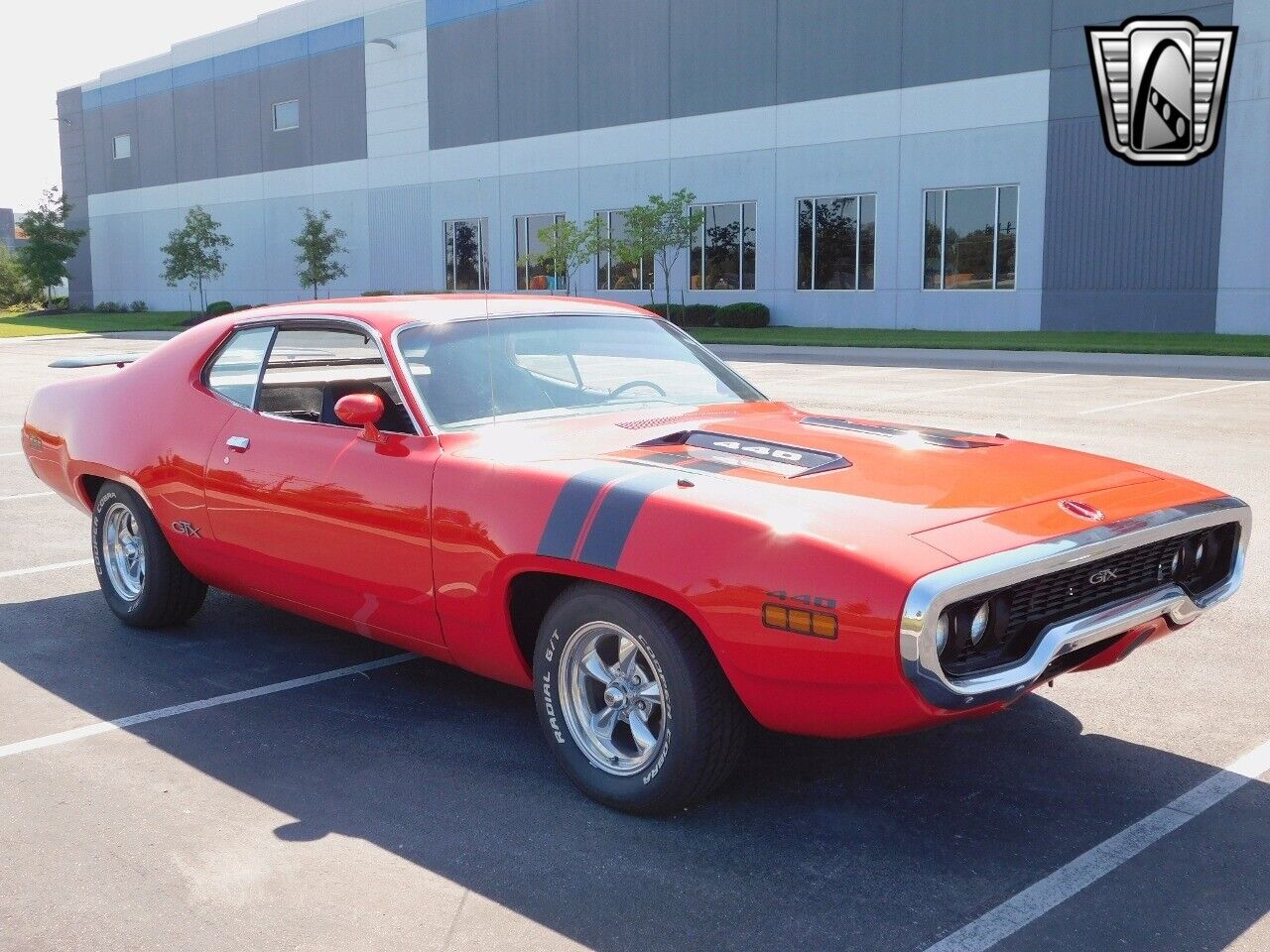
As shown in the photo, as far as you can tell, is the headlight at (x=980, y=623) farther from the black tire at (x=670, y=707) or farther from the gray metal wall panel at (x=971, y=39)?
the gray metal wall panel at (x=971, y=39)

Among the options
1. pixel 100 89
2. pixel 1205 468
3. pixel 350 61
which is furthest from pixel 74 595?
pixel 100 89

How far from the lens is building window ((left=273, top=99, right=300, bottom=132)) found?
4850cm

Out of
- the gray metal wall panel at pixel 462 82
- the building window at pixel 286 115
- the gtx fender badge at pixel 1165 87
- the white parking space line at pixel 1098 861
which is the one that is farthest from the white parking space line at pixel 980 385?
the building window at pixel 286 115

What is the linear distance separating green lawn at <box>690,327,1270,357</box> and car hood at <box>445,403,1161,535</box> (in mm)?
19726

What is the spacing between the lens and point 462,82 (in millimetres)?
41812

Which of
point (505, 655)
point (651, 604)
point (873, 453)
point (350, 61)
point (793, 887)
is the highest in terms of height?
point (350, 61)

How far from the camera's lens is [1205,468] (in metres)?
10.1

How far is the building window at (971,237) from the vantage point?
1214 inches

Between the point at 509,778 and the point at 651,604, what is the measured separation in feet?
2.90

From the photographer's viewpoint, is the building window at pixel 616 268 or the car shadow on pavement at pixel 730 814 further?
the building window at pixel 616 268

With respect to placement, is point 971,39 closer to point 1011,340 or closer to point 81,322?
point 1011,340

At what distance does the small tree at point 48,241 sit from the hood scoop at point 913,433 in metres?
57.9

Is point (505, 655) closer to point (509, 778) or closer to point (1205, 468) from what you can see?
point (509, 778)

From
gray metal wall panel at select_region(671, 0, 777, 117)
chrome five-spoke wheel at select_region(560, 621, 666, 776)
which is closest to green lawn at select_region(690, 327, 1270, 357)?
gray metal wall panel at select_region(671, 0, 777, 117)
